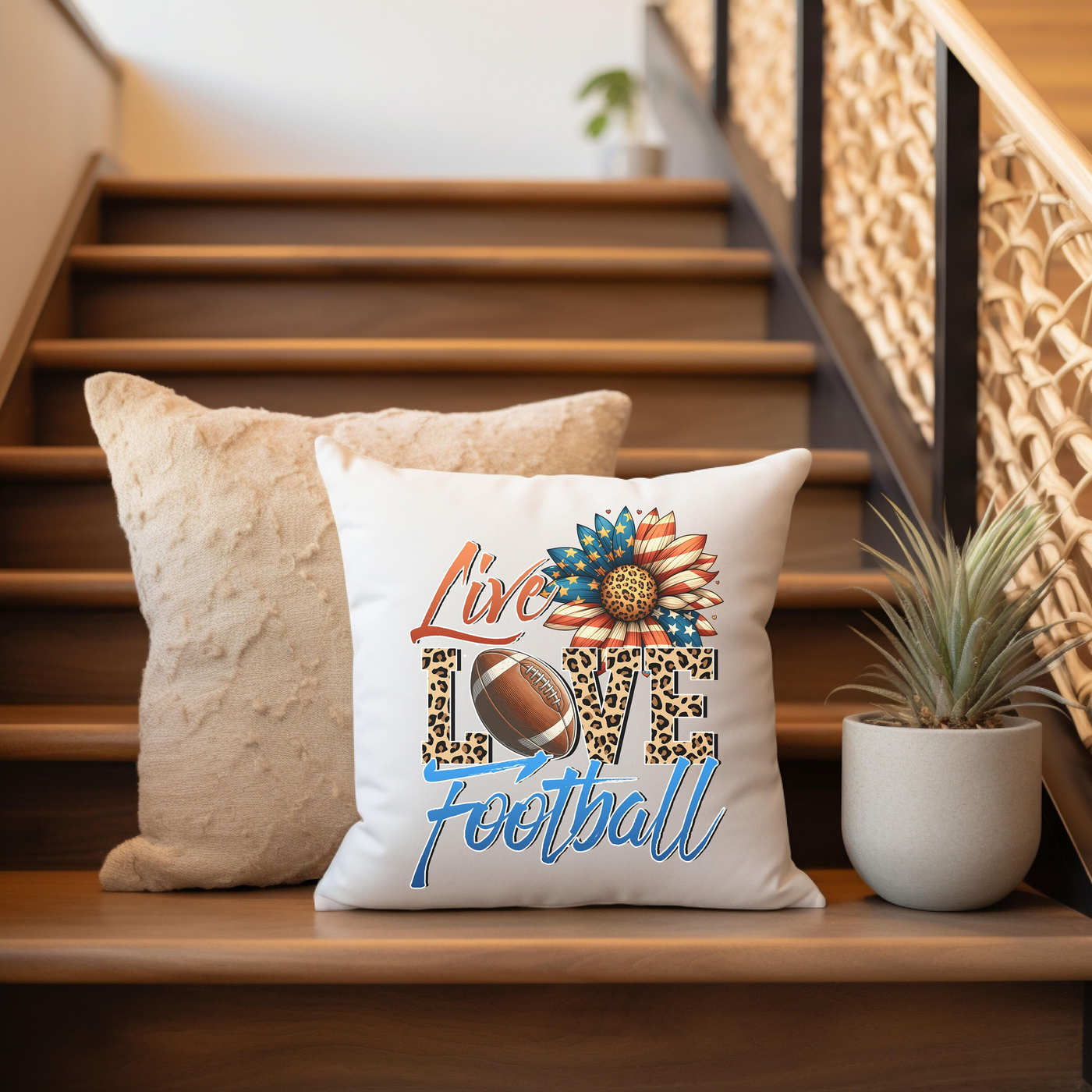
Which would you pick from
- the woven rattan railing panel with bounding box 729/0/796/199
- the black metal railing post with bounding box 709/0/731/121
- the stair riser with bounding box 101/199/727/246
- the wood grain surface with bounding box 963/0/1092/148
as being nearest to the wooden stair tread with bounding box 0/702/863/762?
the woven rattan railing panel with bounding box 729/0/796/199

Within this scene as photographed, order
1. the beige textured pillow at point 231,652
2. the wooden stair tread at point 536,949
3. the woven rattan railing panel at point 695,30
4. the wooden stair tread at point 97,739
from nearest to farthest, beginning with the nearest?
the wooden stair tread at point 536,949
the beige textured pillow at point 231,652
the wooden stair tread at point 97,739
the woven rattan railing panel at point 695,30

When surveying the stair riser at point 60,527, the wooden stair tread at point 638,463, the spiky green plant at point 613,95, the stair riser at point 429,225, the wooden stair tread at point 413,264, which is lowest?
the stair riser at point 60,527

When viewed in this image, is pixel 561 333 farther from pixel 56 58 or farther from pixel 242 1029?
pixel 242 1029

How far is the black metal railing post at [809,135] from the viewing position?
1.75 m

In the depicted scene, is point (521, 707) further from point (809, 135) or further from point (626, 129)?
point (626, 129)

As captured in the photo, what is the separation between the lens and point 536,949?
2.85ft

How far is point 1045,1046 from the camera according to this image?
0.96 metres

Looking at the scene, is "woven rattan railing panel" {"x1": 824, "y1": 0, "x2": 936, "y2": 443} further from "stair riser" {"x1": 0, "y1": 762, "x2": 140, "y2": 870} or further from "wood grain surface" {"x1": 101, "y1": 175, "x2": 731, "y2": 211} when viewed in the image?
"stair riser" {"x1": 0, "y1": 762, "x2": 140, "y2": 870}

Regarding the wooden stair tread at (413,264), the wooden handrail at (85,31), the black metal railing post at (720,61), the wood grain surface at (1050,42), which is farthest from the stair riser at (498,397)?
the wood grain surface at (1050,42)

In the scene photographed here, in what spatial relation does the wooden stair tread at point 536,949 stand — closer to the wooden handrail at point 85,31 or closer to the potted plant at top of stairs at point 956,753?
the potted plant at top of stairs at point 956,753

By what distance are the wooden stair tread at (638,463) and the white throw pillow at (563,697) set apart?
0.47 metres

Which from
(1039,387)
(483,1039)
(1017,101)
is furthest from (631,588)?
(1017,101)

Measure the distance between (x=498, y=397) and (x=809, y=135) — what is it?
2.26 feet

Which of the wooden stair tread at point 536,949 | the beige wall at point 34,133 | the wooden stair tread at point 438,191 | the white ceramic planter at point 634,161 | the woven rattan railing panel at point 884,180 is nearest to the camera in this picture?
the wooden stair tread at point 536,949
